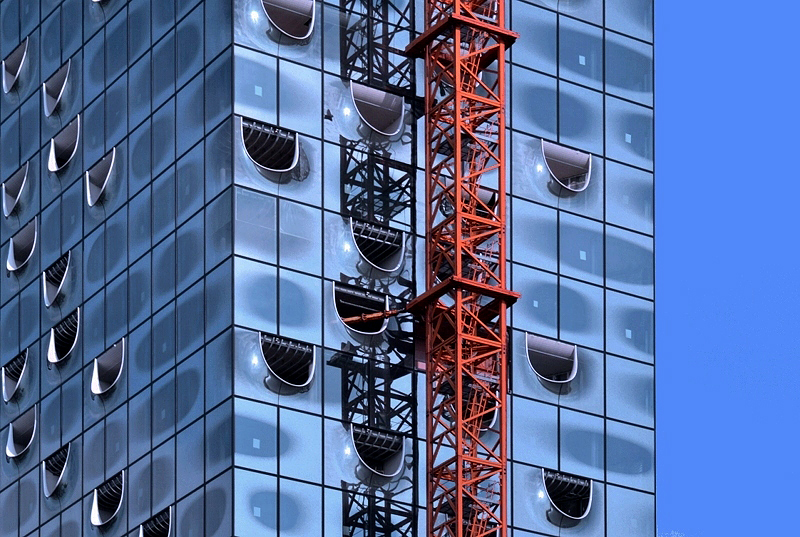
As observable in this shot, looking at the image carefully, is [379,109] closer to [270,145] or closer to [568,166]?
[270,145]

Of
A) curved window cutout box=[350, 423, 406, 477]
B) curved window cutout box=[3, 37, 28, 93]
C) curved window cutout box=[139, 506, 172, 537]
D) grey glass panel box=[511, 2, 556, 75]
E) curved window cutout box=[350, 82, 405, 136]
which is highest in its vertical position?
curved window cutout box=[3, 37, 28, 93]

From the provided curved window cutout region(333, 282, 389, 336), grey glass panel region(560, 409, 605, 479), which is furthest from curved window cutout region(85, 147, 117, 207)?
grey glass panel region(560, 409, 605, 479)

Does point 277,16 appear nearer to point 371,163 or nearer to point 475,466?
point 371,163

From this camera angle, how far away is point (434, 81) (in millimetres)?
122938

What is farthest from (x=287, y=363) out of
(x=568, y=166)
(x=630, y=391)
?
(x=568, y=166)

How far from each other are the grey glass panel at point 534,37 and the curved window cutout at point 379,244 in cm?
1102

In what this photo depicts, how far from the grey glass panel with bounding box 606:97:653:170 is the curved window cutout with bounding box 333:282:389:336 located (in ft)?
47.4

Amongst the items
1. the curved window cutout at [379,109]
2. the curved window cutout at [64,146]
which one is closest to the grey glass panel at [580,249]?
the curved window cutout at [379,109]

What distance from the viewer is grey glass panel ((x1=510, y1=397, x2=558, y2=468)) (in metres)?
122

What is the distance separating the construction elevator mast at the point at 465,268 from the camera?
117000 mm

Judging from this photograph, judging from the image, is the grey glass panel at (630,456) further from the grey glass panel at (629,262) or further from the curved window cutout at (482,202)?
the curved window cutout at (482,202)

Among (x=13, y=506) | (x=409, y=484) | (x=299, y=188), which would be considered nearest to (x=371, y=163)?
(x=299, y=188)

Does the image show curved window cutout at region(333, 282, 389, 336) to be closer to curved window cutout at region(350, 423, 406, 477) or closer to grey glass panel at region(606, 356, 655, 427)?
curved window cutout at region(350, 423, 406, 477)

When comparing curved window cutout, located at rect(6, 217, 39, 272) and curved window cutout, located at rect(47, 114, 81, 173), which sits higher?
curved window cutout, located at rect(47, 114, 81, 173)
